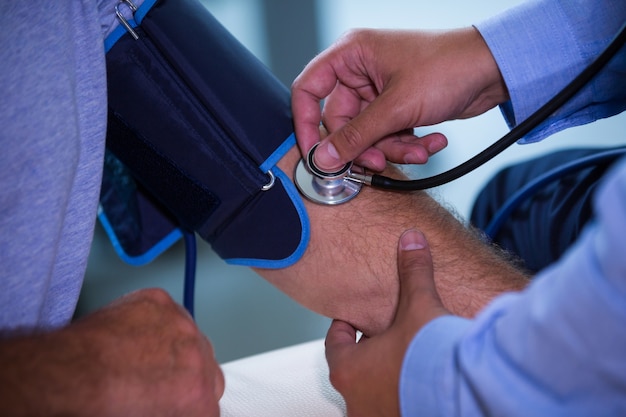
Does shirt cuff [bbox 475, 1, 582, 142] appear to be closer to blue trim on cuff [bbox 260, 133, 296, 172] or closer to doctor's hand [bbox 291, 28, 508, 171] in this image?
doctor's hand [bbox 291, 28, 508, 171]

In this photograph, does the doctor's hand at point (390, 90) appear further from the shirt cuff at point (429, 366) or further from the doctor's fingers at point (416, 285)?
the shirt cuff at point (429, 366)

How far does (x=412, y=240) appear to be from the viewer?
912 mm

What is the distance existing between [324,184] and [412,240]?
15 cm

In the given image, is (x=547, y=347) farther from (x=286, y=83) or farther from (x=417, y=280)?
(x=286, y=83)

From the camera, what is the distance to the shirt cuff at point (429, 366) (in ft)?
2.03

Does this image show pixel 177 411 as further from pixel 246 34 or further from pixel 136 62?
pixel 246 34

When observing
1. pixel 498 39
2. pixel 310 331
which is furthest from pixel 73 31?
pixel 310 331

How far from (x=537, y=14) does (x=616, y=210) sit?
26.9 inches

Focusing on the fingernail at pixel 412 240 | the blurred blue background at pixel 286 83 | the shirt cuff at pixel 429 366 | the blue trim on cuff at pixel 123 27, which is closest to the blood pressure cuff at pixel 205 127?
the blue trim on cuff at pixel 123 27

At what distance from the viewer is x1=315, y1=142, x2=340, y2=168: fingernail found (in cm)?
92

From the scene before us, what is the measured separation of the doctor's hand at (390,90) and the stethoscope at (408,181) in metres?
0.02

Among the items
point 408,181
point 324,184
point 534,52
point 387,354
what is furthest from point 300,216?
point 534,52

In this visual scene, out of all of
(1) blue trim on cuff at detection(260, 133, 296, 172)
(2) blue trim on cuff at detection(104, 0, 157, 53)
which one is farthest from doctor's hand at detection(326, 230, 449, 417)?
(2) blue trim on cuff at detection(104, 0, 157, 53)

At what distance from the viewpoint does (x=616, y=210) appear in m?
0.45
